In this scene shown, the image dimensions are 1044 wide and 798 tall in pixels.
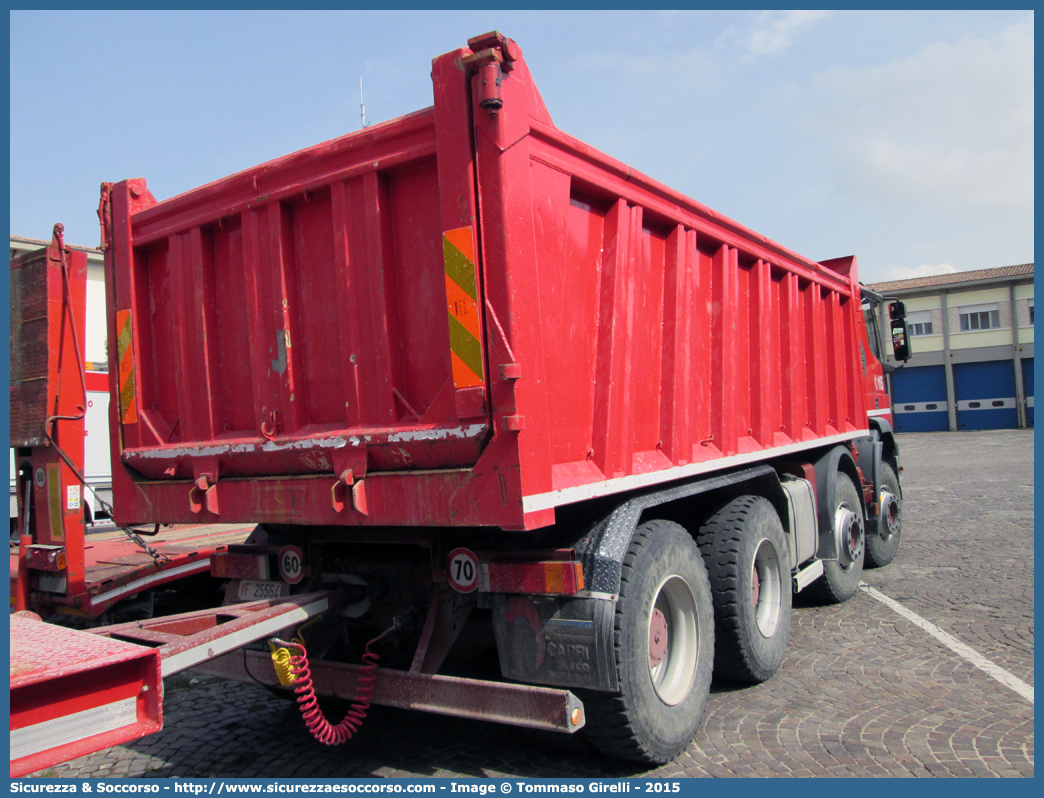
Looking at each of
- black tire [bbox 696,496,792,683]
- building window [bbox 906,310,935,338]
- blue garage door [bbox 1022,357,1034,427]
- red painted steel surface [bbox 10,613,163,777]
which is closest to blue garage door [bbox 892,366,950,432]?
building window [bbox 906,310,935,338]

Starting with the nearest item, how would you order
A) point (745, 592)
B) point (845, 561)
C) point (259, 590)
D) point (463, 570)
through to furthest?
1. point (463, 570)
2. point (259, 590)
3. point (745, 592)
4. point (845, 561)

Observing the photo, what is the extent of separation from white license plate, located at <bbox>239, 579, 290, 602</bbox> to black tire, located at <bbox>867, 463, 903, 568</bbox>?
20.9 feet

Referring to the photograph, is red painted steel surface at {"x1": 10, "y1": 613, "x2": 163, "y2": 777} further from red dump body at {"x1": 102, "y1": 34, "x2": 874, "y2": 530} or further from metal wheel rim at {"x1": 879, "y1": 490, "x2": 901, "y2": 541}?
metal wheel rim at {"x1": 879, "y1": 490, "x2": 901, "y2": 541}

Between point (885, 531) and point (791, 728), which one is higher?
point (885, 531)

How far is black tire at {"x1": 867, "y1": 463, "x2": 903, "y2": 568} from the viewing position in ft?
26.7

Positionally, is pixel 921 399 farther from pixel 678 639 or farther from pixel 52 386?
pixel 52 386

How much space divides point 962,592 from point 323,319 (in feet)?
20.2

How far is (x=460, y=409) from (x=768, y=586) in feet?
10.4

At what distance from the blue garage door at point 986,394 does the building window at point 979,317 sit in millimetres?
1935

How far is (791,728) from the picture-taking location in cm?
404

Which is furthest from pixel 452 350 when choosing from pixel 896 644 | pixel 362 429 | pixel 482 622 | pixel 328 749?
pixel 896 644

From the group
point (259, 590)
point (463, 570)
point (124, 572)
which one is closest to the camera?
point (463, 570)

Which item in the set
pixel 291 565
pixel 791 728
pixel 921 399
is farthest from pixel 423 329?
pixel 921 399

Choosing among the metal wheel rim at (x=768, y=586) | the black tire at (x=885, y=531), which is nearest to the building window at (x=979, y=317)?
the black tire at (x=885, y=531)
